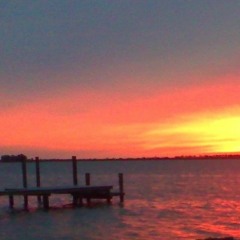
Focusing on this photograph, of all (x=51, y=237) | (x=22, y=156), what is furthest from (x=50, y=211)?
(x=51, y=237)

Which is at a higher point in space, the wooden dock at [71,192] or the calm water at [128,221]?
the wooden dock at [71,192]

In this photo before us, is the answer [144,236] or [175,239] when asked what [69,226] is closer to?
[144,236]

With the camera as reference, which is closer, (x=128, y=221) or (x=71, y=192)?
(x=128, y=221)

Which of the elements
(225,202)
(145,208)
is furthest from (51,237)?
(225,202)

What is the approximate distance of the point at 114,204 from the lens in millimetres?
44094

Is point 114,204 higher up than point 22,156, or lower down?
lower down

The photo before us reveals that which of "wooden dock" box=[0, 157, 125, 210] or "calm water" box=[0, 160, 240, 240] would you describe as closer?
"calm water" box=[0, 160, 240, 240]

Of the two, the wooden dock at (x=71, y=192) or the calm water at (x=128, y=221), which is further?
the wooden dock at (x=71, y=192)

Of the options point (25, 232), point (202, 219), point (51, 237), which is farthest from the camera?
point (202, 219)

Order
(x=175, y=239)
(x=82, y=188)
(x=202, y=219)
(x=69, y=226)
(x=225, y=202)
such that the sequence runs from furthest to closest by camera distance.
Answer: (x=225, y=202)
(x=82, y=188)
(x=202, y=219)
(x=69, y=226)
(x=175, y=239)

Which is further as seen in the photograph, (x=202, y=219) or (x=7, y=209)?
(x=7, y=209)

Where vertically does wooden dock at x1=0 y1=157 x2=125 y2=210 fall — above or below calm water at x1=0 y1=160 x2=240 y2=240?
above

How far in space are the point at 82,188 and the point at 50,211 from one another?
259 centimetres

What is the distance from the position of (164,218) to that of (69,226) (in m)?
6.19
